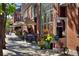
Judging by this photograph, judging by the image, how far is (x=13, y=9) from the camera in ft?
13.2

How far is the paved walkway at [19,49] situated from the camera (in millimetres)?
4023

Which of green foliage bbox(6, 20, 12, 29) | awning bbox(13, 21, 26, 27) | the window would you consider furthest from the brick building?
green foliage bbox(6, 20, 12, 29)

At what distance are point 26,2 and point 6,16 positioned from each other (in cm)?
30

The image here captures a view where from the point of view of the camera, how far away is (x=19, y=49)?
13.3ft

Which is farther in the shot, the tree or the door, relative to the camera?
the door

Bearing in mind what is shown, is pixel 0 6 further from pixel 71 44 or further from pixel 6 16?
pixel 71 44

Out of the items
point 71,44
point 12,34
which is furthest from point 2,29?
point 71,44

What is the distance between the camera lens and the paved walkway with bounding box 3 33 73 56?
402 cm

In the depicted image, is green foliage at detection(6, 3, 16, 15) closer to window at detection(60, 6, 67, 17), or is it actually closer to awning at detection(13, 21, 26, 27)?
awning at detection(13, 21, 26, 27)

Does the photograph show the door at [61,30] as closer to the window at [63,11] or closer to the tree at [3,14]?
the window at [63,11]

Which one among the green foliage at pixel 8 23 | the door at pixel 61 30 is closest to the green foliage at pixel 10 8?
the green foliage at pixel 8 23

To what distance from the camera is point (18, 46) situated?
407cm

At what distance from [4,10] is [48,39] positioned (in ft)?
2.13

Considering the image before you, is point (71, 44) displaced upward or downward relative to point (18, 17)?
downward
